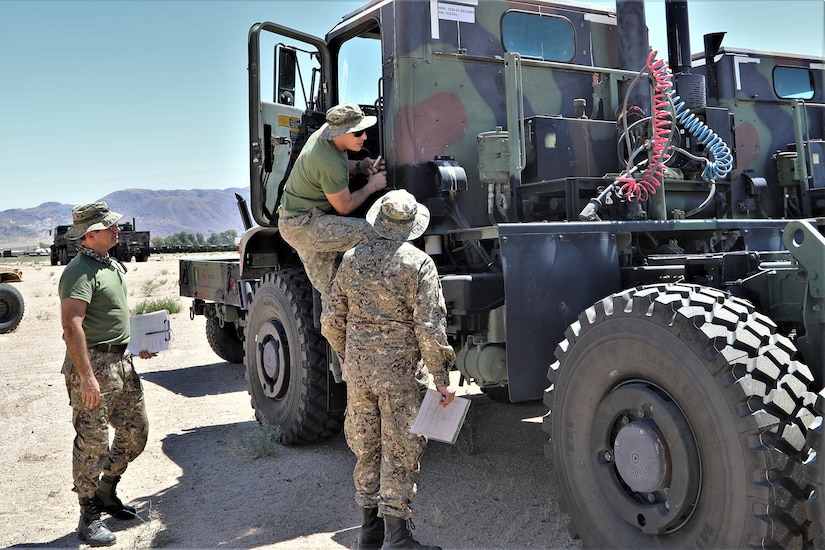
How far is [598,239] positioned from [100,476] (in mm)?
Result: 3268

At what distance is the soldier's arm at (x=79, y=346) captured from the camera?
4.25 m

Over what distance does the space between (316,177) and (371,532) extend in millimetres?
2178

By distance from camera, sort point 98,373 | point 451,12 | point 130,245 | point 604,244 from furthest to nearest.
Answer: point 130,245 → point 451,12 → point 98,373 → point 604,244

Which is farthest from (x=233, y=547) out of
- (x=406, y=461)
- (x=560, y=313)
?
(x=560, y=313)

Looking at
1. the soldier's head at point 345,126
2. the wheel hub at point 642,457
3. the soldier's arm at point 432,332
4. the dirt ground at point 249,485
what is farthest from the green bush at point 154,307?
the wheel hub at point 642,457

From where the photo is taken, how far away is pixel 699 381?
9.82 ft

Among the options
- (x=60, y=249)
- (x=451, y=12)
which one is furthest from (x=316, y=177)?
(x=60, y=249)

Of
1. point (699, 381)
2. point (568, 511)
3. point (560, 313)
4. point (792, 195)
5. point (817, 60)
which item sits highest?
point (817, 60)

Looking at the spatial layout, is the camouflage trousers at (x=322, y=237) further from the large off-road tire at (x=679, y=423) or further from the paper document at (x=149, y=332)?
the large off-road tire at (x=679, y=423)

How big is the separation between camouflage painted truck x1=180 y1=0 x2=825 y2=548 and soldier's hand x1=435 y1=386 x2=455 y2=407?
370mm

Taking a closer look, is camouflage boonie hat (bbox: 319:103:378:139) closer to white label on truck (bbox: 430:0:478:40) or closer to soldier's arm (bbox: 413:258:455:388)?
white label on truck (bbox: 430:0:478:40)

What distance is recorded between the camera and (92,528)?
434 cm

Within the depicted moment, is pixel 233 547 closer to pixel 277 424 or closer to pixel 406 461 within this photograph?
pixel 406 461

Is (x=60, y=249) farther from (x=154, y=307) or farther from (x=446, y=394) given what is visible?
(x=446, y=394)
